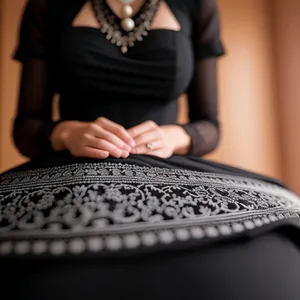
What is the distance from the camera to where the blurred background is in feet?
4.32

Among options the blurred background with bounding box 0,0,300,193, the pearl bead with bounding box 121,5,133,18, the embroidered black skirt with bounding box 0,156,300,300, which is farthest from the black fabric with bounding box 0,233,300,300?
the blurred background with bounding box 0,0,300,193

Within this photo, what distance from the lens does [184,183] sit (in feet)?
1.57

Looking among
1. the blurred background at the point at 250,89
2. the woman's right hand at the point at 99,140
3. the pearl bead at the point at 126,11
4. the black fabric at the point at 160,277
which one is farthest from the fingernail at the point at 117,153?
the blurred background at the point at 250,89

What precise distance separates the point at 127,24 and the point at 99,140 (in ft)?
0.79

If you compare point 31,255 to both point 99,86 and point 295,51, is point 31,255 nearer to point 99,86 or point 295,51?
point 99,86

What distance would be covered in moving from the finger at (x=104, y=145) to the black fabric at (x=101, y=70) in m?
0.14

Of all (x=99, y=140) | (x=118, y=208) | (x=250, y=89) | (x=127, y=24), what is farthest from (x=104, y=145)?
(x=250, y=89)

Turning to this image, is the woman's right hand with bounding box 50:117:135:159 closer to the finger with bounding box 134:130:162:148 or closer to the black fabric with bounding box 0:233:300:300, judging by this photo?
the finger with bounding box 134:130:162:148

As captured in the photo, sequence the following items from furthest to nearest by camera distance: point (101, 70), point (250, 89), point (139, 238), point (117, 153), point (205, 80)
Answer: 1. point (250, 89)
2. point (205, 80)
3. point (101, 70)
4. point (117, 153)
5. point (139, 238)

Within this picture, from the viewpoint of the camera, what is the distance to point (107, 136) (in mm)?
535

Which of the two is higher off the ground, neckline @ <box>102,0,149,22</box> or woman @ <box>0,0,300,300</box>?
neckline @ <box>102,0,149,22</box>

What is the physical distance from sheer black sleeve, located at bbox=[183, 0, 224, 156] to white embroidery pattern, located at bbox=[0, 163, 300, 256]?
225 millimetres

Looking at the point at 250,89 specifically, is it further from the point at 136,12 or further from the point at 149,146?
the point at 149,146

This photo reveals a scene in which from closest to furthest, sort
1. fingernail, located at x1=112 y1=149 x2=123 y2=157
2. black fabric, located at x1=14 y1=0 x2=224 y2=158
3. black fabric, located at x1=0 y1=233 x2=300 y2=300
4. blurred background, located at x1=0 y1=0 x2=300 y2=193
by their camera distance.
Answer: black fabric, located at x1=0 y1=233 x2=300 y2=300 < fingernail, located at x1=112 y1=149 x2=123 y2=157 < black fabric, located at x1=14 y1=0 x2=224 y2=158 < blurred background, located at x1=0 y1=0 x2=300 y2=193
